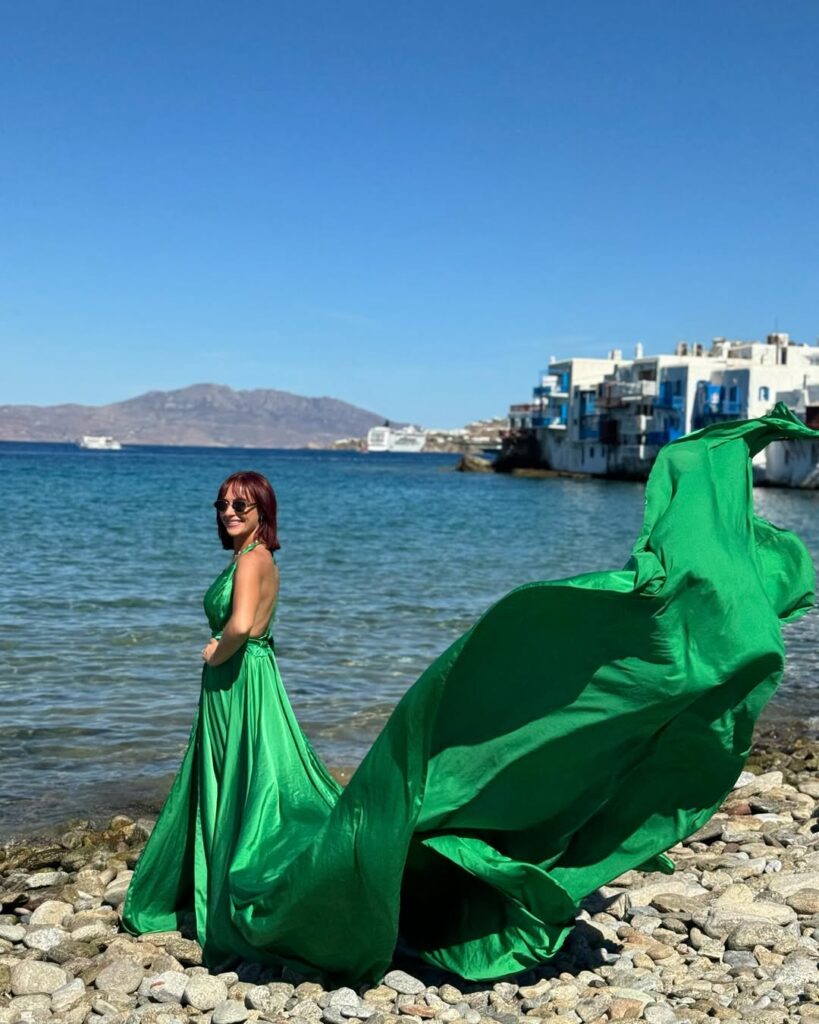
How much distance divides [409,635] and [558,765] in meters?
11.4

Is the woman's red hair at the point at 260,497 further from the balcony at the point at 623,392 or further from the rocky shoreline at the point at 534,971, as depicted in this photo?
the balcony at the point at 623,392

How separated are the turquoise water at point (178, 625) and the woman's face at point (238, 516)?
3.70 meters

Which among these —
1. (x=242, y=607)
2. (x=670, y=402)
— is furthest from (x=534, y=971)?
(x=670, y=402)

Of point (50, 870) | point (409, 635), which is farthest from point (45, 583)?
point (50, 870)

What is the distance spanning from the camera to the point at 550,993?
14.6 ft

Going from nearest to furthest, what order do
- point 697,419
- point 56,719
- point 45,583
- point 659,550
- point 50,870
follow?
point 659,550
point 50,870
point 56,719
point 45,583
point 697,419

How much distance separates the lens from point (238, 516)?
15.6ft

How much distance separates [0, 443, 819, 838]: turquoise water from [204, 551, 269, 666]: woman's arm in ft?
11.7

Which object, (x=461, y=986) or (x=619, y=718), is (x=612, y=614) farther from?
(x=461, y=986)

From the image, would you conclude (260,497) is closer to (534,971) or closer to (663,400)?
(534,971)

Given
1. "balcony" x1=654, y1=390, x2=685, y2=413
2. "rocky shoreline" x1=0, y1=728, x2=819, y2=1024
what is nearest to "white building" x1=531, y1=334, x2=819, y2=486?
"balcony" x1=654, y1=390, x2=685, y2=413

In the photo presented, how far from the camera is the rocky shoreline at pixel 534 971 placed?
4.30 meters

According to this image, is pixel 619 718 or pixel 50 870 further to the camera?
pixel 50 870

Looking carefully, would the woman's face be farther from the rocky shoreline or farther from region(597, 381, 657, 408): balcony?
region(597, 381, 657, 408): balcony
